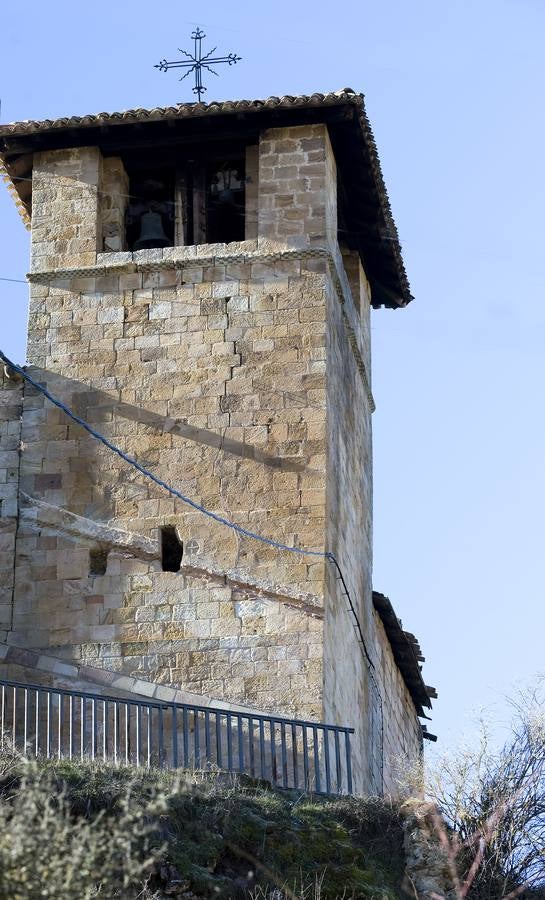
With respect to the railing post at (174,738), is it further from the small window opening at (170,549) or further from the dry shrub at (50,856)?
the dry shrub at (50,856)

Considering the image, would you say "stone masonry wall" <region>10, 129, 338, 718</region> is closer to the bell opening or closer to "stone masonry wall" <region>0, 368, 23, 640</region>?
"stone masonry wall" <region>0, 368, 23, 640</region>

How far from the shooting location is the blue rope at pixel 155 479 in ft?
69.1

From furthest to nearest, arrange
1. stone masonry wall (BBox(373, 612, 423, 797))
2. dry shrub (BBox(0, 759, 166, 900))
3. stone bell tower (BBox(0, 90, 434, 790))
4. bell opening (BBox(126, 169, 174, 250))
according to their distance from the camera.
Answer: stone masonry wall (BBox(373, 612, 423, 797)), bell opening (BBox(126, 169, 174, 250)), stone bell tower (BBox(0, 90, 434, 790)), dry shrub (BBox(0, 759, 166, 900))

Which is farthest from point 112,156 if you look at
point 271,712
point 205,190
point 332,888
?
point 332,888

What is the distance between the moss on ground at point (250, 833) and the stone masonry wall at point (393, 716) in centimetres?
542

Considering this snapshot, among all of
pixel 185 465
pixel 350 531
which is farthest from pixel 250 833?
pixel 350 531

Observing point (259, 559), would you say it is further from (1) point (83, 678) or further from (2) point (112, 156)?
(2) point (112, 156)

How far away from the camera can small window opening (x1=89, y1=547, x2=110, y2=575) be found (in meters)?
21.5

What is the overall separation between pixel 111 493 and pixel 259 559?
5.71 ft

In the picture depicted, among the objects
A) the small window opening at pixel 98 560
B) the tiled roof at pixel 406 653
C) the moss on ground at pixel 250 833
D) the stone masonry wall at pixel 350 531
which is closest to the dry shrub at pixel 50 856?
the moss on ground at pixel 250 833

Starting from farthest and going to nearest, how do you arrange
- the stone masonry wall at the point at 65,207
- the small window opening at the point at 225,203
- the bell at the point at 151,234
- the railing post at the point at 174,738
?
1. the small window opening at the point at 225,203
2. the bell at the point at 151,234
3. the stone masonry wall at the point at 65,207
4. the railing post at the point at 174,738

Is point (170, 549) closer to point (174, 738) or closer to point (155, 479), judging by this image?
point (155, 479)

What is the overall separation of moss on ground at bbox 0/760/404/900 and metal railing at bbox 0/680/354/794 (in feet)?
3.12

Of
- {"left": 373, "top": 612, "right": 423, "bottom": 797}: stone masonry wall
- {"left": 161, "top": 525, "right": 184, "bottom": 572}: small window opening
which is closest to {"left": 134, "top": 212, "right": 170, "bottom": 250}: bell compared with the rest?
{"left": 161, "top": 525, "right": 184, "bottom": 572}: small window opening
